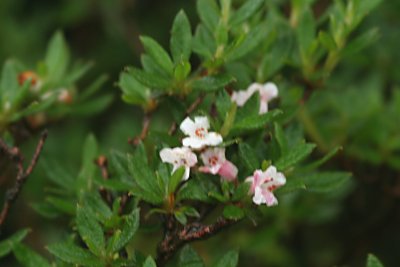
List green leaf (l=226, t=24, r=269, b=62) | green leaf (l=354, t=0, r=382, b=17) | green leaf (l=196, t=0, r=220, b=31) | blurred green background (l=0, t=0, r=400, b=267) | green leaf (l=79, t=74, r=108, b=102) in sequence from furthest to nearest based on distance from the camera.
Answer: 1. blurred green background (l=0, t=0, r=400, b=267)
2. green leaf (l=79, t=74, r=108, b=102)
3. green leaf (l=354, t=0, r=382, b=17)
4. green leaf (l=196, t=0, r=220, b=31)
5. green leaf (l=226, t=24, r=269, b=62)

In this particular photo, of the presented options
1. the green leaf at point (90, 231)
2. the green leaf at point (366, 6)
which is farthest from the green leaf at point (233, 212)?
the green leaf at point (366, 6)

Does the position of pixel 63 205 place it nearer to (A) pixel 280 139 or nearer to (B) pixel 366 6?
(A) pixel 280 139

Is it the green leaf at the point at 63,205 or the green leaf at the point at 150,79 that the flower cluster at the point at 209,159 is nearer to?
the green leaf at the point at 150,79

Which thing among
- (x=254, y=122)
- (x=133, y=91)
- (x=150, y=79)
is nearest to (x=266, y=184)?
(x=254, y=122)

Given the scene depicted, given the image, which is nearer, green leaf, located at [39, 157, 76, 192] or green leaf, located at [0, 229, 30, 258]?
green leaf, located at [0, 229, 30, 258]

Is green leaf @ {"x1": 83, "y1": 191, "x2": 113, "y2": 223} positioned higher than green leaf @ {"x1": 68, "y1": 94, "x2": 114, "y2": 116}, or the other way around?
green leaf @ {"x1": 68, "y1": 94, "x2": 114, "y2": 116}

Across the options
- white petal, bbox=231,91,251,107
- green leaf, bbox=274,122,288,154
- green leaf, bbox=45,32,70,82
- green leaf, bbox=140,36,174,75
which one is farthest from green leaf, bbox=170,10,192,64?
green leaf, bbox=45,32,70,82

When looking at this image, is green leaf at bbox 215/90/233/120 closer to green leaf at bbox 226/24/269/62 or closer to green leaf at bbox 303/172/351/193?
green leaf at bbox 226/24/269/62

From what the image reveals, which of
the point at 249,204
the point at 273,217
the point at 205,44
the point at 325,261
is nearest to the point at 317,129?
the point at 273,217
